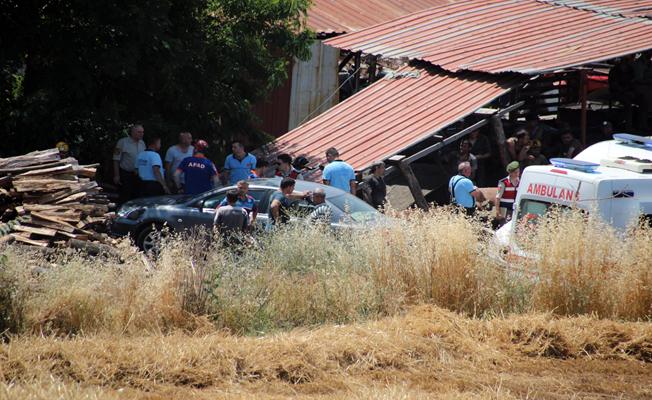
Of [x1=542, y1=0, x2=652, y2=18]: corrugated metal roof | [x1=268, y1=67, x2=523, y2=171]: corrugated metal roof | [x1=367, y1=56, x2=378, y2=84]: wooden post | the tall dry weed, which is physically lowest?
the tall dry weed

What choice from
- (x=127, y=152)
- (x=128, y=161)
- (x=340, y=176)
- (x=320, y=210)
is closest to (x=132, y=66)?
(x=127, y=152)

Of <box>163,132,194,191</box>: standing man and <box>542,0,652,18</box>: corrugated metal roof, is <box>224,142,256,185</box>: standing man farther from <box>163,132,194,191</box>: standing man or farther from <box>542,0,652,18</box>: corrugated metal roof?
<box>542,0,652,18</box>: corrugated metal roof

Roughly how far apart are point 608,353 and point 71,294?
515 cm

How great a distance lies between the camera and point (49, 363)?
7.73 meters

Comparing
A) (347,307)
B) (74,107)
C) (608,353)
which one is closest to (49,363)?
(347,307)

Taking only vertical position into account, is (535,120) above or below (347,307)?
above

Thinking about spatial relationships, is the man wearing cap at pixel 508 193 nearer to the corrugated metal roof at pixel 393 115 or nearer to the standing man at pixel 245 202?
the corrugated metal roof at pixel 393 115

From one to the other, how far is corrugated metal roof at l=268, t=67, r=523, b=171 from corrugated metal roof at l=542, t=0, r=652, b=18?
5259 millimetres

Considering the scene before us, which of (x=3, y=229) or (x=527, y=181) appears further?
(x=527, y=181)

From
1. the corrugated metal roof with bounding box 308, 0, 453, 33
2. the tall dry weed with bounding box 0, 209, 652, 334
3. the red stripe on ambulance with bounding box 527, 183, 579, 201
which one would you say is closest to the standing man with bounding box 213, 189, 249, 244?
the tall dry weed with bounding box 0, 209, 652, 334

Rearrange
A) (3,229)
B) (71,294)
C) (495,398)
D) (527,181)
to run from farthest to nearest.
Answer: (527,181), (3,229), (71,294), (495,398)

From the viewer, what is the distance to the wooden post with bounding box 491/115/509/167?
17234mm

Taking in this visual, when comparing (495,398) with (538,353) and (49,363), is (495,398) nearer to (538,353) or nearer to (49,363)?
(538,353)

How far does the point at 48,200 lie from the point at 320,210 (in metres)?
3.58
